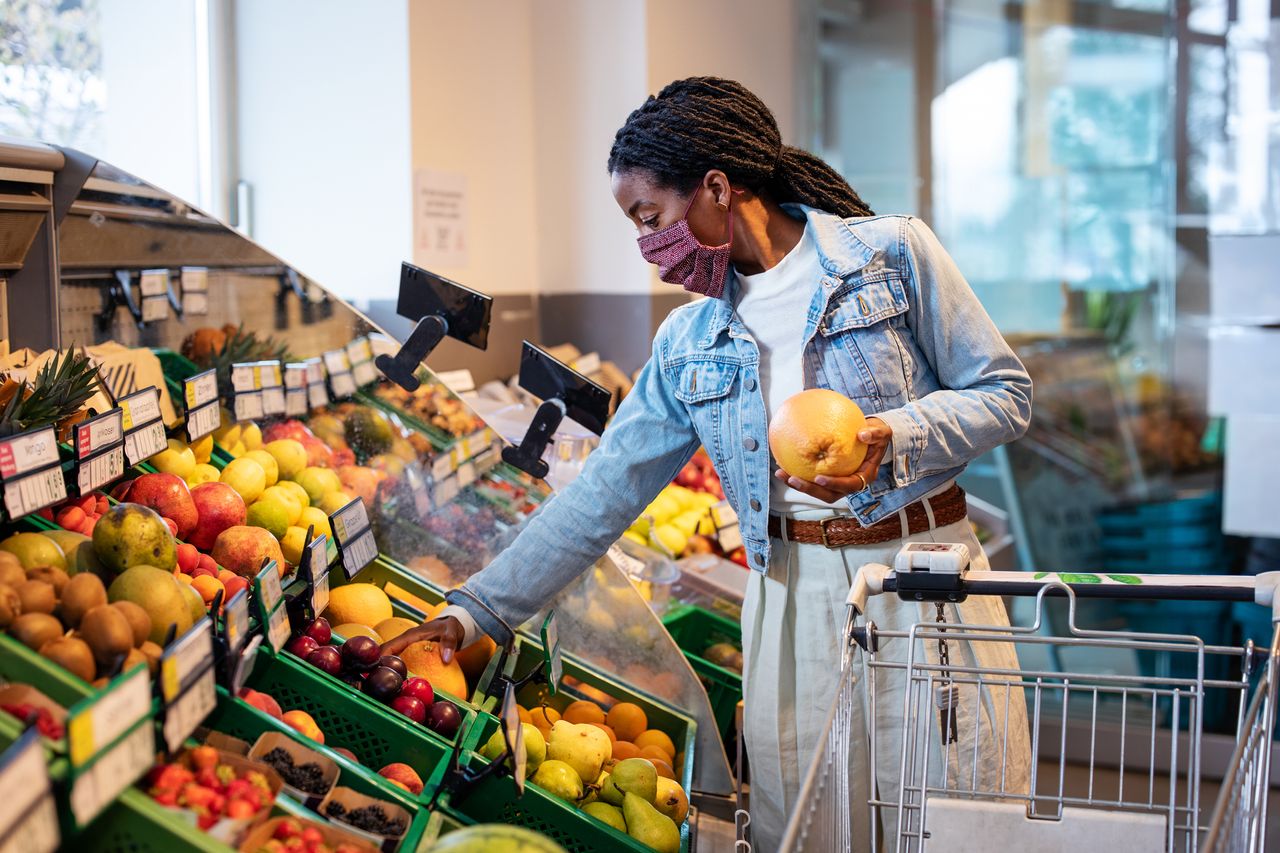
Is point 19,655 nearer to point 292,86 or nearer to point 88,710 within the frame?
point 88,710

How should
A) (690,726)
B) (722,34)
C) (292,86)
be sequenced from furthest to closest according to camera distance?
→ (722,34) → (292,86) → (690,726)

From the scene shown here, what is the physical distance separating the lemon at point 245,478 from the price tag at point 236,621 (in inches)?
24.4

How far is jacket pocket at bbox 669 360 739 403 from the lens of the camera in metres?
2.01

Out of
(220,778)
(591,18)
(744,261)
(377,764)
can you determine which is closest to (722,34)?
(591,18)

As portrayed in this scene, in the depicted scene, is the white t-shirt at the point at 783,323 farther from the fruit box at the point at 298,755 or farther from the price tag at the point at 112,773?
the price tag at the point at 112,773

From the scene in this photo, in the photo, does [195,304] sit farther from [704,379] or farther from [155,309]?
[704,379]

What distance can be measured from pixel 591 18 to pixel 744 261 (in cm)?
256

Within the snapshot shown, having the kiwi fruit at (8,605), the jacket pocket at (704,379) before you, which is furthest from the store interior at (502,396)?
the jacket pocket at (704,379)

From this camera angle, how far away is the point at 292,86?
3.93 metres

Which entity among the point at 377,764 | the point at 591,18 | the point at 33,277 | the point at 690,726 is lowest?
the point at 690,726

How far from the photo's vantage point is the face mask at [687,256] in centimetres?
196

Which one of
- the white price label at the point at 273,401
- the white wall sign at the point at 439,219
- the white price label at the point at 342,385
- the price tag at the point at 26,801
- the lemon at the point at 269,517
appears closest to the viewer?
the price tag at the point at 26,801

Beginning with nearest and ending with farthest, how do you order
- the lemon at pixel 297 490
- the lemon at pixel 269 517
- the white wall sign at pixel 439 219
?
1. the lemon at pixel 269 517
2. the lemon at pixel 297 490
3. the white wall sign at pixel 439 219

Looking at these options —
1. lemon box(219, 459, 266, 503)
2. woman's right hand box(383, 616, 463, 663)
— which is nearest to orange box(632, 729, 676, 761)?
woman's right hand box(383, 616, 463, 663)
